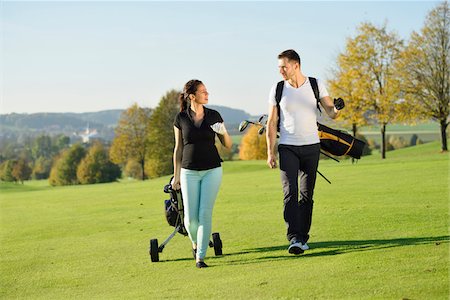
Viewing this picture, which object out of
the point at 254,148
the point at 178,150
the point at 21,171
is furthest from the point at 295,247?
the point at 21,171

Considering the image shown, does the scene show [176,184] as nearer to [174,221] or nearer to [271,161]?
[174,221]

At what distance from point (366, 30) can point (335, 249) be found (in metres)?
41.3

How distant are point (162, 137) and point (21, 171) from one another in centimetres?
5191

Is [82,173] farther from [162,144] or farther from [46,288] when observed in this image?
[46,288]

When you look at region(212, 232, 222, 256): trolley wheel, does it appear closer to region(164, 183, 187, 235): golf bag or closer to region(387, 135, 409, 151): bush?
region(164, 183, 187, 235): golf bag

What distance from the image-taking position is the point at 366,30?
159 ft

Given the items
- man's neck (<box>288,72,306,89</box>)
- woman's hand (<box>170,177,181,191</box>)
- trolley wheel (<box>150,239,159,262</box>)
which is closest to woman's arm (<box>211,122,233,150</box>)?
woman's hand (<box>170,177,181,191</box>)

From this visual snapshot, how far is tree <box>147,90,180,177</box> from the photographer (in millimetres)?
72750

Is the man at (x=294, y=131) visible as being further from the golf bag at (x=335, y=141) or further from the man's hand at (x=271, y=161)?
the golf bag at (x=335, y=141)

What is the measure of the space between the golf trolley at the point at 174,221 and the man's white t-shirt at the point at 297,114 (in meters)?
1.73

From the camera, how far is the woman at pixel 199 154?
28.4 feet

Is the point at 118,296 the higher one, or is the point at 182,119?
the point at 182,119

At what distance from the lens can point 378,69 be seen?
48.4 meters

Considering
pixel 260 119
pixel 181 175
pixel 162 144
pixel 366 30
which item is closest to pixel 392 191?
pixel 260 119
